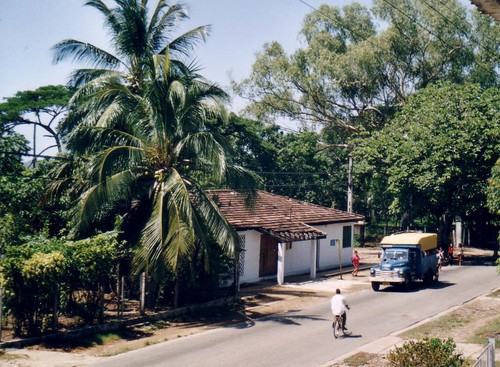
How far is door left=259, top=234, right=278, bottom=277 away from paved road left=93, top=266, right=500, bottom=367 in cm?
559

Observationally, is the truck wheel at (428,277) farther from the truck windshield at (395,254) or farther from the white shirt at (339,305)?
the white shirt at (339,305)

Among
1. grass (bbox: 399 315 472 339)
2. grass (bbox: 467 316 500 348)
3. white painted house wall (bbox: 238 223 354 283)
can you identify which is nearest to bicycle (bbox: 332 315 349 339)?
grass (bbox: 399 315 472 339)

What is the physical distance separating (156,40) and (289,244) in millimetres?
13636

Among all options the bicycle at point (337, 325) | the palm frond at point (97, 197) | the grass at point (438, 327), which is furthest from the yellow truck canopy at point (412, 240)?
the palm frond at point (97, 197)

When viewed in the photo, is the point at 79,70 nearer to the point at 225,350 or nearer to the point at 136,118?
the point at 136,118

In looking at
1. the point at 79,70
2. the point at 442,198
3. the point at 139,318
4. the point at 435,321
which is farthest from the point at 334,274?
the point at 79,70

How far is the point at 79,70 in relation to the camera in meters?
23.1

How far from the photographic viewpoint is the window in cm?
3722

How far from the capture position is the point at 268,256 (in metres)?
31.4

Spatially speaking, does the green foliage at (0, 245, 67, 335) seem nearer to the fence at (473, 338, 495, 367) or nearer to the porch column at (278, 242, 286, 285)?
the fence at (473, 338, 495, 367)

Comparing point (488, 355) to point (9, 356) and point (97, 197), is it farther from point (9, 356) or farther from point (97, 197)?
point (97, 197)

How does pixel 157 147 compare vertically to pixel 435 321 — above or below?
above

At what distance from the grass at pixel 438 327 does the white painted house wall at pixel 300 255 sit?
10.5 metres

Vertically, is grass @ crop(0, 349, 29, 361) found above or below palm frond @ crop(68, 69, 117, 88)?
below
